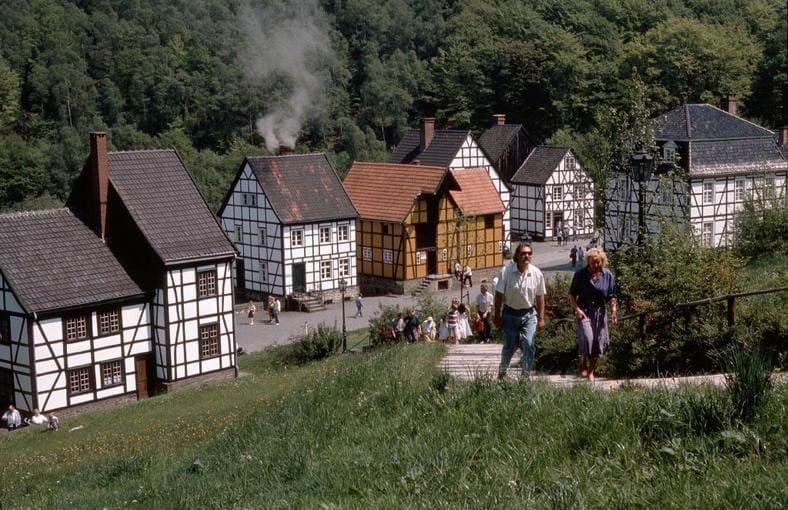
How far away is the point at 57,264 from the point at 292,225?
1653cm

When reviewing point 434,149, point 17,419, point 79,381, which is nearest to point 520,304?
point 17,419

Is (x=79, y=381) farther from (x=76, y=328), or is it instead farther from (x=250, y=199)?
(x=250, y=199)

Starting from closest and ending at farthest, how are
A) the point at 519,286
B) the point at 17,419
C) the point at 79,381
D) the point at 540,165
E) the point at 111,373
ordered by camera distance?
the point at 519,286
the point at 17,419
the point at 79,381
the point at 111,373
the point at 540,165

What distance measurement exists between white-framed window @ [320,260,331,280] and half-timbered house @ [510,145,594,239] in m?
18.4

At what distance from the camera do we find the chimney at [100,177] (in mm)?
33594

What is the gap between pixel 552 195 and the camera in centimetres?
6353

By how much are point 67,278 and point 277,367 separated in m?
6.84

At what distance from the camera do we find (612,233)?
5156cm

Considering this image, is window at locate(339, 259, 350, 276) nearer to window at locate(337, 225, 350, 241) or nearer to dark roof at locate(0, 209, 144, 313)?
window at locate(337, 225, 350, 241)

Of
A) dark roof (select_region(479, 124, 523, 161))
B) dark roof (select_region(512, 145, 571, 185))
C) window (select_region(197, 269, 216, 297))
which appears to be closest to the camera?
window (select_region(197, 269, 216, 297))

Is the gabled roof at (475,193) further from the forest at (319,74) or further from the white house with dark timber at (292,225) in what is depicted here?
the forest at (319,74)

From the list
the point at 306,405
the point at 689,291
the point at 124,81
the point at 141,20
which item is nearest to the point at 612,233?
the point at 689,291

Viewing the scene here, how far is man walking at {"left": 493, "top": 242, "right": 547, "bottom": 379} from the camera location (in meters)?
12.9

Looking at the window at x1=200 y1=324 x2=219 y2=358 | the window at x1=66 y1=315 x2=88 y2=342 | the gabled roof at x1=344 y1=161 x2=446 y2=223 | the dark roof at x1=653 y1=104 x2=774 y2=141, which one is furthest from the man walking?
the dark roof at x1=653 y1=104 x2=774 y2=141
